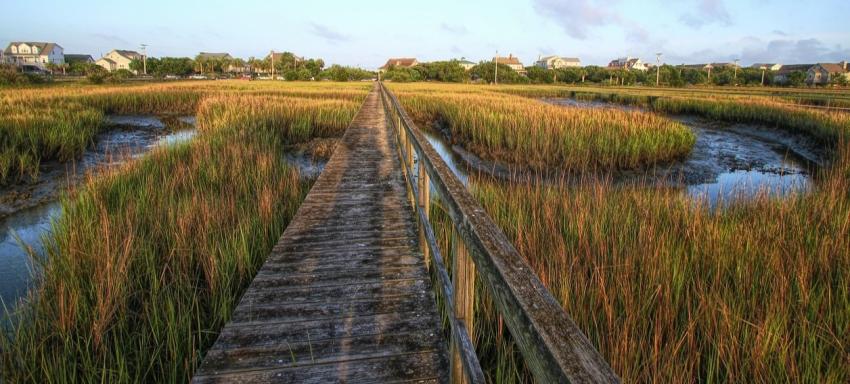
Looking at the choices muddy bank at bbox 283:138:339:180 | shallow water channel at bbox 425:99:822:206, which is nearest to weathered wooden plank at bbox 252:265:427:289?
shallow water channel at bbox 425:99:822:206

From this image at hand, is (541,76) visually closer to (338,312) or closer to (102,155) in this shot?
(102,155)

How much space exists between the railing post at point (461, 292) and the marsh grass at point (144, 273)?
4.91ft

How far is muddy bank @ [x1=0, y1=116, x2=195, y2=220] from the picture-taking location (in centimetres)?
753

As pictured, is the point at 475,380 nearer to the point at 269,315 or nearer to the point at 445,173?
the point at 445,173

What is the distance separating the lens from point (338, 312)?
2.94 meters

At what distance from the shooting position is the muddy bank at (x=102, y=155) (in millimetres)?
7531

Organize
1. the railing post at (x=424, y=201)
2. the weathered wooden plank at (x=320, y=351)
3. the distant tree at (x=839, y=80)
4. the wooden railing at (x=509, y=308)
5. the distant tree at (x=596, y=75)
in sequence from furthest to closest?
the distant tree at (x=596, y=75) < the distant tree at (x=839, y=80) < the railing post at (x=424, y=201) < the weathered wooden plank at (x=320, y=351) < the wooden railing at (x=509, y=308)

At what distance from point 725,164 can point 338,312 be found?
1280 centimetres

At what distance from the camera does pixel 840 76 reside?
74375 mm

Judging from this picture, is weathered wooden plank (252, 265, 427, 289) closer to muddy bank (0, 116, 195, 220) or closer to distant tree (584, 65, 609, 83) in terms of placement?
muddy bank (0, 116, 195, 220)

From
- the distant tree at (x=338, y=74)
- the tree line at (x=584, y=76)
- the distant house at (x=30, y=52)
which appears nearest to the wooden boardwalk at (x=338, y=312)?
the tree line at (x=584, y=76)

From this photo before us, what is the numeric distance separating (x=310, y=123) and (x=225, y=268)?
10.5m

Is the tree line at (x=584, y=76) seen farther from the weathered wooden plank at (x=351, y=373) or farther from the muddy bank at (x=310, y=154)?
the weathered wooden plank at (x=351, y=373)

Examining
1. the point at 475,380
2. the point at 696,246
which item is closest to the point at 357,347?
the point at 475,380
